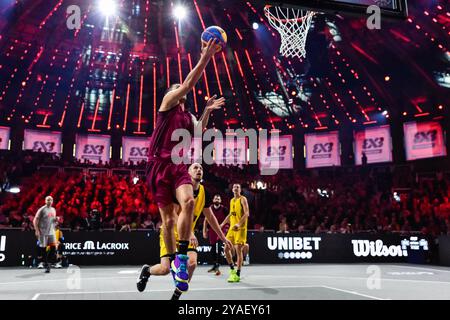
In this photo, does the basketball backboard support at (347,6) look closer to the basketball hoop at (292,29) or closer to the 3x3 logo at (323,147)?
the basketball hoop at (292,29)

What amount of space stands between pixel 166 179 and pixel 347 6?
513 cm

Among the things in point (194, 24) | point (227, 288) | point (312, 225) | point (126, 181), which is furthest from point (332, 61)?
point (227, 288)

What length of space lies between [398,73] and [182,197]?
26.6m

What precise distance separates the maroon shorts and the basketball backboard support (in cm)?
421

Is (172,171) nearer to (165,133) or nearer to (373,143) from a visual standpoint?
(165,133)

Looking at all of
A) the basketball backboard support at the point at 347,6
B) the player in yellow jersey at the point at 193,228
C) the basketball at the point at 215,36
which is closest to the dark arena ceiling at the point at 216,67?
the basketball backboard support at the point at 347,6

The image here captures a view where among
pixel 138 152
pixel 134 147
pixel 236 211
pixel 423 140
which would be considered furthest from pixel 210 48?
pixel 134 147

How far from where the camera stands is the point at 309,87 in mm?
31766

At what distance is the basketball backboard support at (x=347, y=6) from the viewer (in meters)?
7.50

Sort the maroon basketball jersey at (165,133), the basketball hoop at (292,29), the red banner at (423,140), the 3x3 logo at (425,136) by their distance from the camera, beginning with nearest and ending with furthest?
the maroon basketball jersey at (165,133)
the basketball hoop at (292,29)
the red banner at (423,140)
the 3x3 logo at (425,136)

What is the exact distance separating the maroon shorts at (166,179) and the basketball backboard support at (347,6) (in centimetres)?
421

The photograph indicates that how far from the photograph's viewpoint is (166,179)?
4641 mm

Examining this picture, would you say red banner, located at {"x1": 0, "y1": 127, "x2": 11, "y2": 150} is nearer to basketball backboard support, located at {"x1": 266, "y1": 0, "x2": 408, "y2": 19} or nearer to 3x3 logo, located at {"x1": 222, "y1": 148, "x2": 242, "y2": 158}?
3x3 logo, located at {"x1": 222, "y1": 148, "x2": 242, "y2": 158}

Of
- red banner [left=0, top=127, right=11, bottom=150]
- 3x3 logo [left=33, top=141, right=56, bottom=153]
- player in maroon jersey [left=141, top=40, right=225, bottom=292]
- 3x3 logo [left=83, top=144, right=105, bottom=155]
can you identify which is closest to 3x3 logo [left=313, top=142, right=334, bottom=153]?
3x3 logo [left=83, top=144, right=105, bottom=155]
